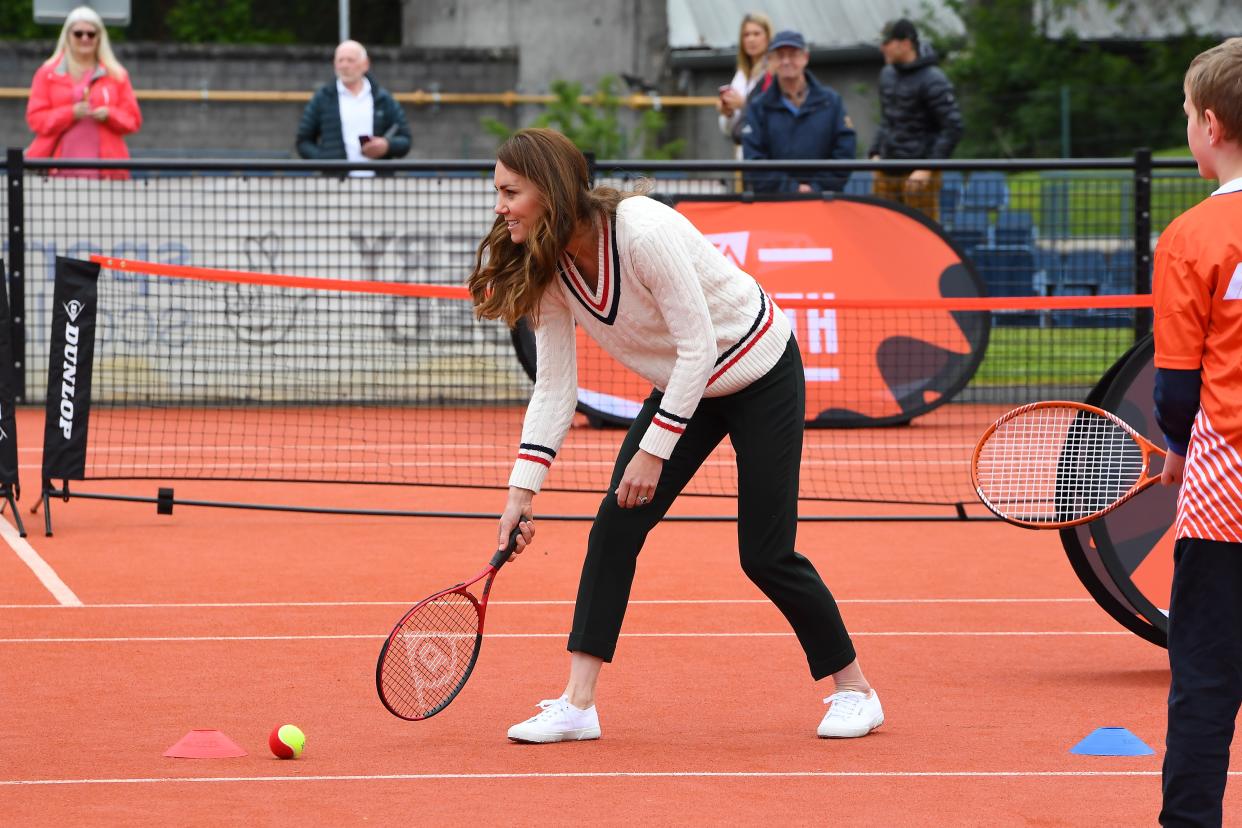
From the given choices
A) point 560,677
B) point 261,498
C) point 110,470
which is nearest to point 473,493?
point 261,498

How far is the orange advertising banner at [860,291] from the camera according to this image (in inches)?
462

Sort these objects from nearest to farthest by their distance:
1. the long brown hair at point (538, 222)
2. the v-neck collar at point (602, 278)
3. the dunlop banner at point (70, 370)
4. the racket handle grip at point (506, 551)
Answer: the long brown hair at point (538, 222) → the v-neck collar at point (602, 278) → the racket handle grip at point (506, 551) → the dunlop banner at point (70, 370)

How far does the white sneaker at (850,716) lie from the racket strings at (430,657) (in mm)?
1008

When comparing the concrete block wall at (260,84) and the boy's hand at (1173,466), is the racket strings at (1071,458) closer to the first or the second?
the boy's hand at (1173,466)

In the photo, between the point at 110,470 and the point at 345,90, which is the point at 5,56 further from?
the point at 110,470

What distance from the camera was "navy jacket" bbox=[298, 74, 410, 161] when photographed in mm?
13414

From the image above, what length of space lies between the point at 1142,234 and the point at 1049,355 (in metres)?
2.12

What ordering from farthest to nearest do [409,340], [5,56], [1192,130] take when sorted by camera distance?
[5,56], [409,340], [1192,130]

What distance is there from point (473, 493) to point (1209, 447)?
6750 millimetres

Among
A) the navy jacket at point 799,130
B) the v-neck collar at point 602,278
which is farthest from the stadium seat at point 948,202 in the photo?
the v-neck collar at point 602,278

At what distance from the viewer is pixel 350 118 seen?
13.5 meters

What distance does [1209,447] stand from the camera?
146 inches

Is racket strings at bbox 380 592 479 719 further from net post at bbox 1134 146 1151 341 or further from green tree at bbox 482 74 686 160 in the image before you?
green tree at bbox 482 74 686 160

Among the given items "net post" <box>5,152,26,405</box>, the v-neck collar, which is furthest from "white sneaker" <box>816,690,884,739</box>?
"net post" <box>5,152,26,405</box>
